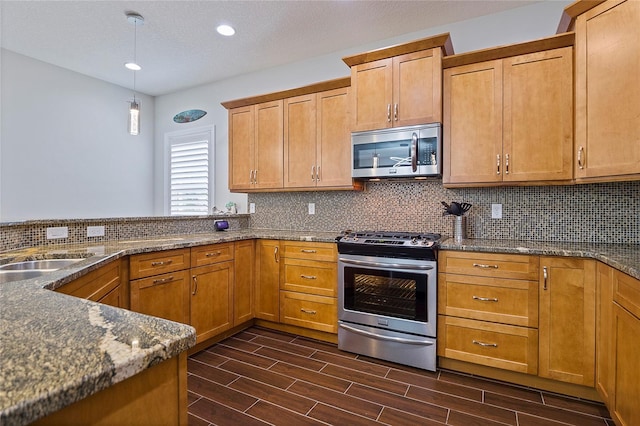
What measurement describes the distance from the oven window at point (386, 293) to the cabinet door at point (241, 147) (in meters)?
1.71

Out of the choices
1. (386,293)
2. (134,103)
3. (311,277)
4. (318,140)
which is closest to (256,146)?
(318,140)

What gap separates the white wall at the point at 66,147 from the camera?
3645 millimetres

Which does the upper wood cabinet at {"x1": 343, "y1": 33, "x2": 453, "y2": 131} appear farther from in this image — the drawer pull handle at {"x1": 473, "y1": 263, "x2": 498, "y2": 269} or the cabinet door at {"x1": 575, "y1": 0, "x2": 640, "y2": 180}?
the drawer pull handle at {"x1": 473, "y1": 263, "x2": 498, "y2": 269}

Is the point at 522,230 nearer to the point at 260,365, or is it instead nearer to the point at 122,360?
the point at 260,365

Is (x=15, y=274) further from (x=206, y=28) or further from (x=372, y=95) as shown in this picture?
(x=372, y=95)

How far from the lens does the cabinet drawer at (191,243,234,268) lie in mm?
2725

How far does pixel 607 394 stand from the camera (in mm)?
1857

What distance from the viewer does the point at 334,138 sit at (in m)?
3.23

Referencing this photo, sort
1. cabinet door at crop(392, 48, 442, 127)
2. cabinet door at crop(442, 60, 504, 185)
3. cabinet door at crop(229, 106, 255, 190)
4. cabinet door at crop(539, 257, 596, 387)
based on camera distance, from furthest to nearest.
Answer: cabinet door at crop(229, 106, 255, 190)
cabinet door at crop(392, 48, 442, 127)
cabinet door at crop(442, 60, 504, 185)
cabinet door at crop(539, 257, 596, 387)

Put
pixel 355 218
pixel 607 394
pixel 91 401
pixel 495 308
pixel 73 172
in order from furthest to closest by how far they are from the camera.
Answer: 1. pixel 73 172
2. pixel 355 218
3. pixel 495 308
4. pixel 607 394
5. pixel 91 401

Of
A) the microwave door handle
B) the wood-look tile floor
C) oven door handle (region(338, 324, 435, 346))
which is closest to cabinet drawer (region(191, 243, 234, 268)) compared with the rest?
the wood-look tile floor

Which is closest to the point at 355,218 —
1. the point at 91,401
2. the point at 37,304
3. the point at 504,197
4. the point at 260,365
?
the point at 504,197

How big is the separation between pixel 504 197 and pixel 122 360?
2921 millimetres

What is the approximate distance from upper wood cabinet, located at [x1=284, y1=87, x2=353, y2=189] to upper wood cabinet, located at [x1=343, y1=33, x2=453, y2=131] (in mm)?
215
